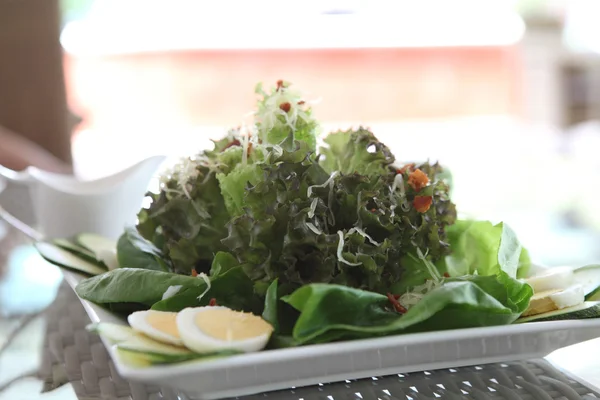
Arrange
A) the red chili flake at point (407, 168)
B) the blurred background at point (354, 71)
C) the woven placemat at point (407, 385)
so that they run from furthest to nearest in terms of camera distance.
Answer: the blurred background at point (354, 71)
the red chili flake at point (407, 168)
the woven placemat at point (407, 385)

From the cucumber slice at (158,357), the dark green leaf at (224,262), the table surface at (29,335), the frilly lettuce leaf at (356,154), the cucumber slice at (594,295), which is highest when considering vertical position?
the frilly lettuce leaf at (356,154)

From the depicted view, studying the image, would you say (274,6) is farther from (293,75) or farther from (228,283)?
(228,283)

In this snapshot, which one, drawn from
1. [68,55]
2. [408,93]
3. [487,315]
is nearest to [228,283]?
[487,315]

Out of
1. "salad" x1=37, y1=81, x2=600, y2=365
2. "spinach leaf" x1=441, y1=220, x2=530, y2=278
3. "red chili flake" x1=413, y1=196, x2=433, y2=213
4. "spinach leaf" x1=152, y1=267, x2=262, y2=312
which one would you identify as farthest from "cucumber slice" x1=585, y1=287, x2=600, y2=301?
"spinach leaf" x1=152, y1=267, x2=262, y2=312

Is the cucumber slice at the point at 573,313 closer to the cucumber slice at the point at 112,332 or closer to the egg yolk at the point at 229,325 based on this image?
the egg yolk at the point at 229,325

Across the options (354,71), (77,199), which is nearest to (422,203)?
(77,199)

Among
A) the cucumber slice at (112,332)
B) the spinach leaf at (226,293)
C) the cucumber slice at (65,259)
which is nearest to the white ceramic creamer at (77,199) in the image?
the cucumber slice at (65,259)
